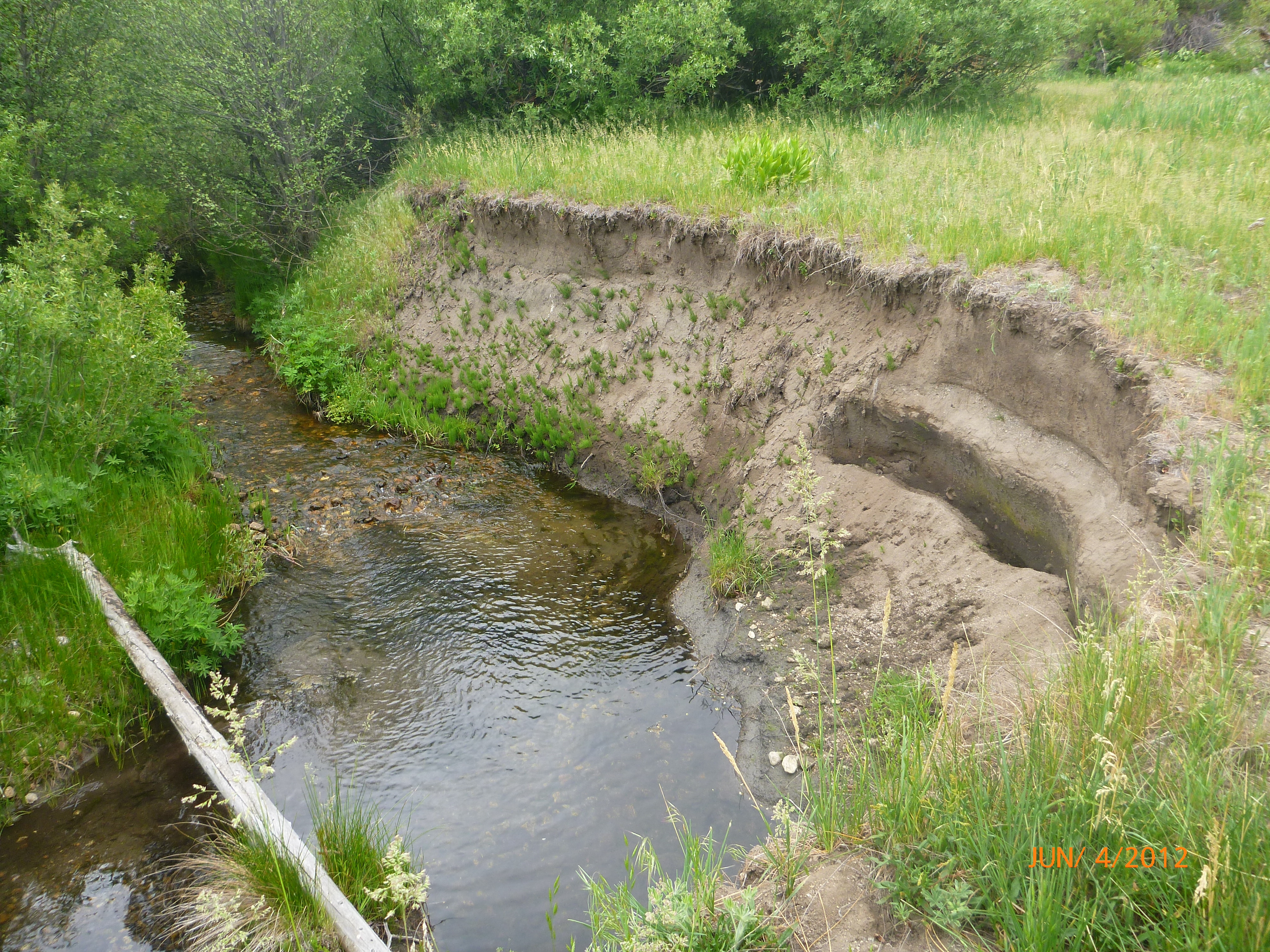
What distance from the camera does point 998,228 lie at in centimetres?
685

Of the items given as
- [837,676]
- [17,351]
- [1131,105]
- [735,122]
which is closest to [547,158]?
[735,122]

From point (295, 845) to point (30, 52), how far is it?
12.8 metres

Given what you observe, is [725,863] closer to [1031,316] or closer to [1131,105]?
[1031,316]

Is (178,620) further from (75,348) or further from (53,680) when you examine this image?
(75,348)

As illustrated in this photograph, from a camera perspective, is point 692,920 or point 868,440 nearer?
point 692,920

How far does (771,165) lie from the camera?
356 inches

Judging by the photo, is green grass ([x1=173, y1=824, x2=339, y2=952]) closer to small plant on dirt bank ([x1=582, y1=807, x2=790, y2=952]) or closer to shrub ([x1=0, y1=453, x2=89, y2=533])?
small plant on dirt bank ([x1=582, y1=807, x2=790, y2=952])

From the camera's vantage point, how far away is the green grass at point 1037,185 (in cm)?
565

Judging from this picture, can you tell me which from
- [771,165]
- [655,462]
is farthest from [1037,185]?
[655,462]

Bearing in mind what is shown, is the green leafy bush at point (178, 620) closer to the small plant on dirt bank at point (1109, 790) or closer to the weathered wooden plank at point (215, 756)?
the weathered wooden plank at point (215, 756)

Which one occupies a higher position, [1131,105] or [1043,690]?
[1131,105]

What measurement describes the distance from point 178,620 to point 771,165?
7.85 meters

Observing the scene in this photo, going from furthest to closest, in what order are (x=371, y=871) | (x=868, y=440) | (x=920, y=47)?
1. (x=920, y=47)
2. (x=868, y=440)
3. (x=371, y=871)

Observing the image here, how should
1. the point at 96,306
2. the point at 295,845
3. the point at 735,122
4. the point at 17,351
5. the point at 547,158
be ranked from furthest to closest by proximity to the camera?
1. the point at 735,122
2. the point at 547,158
3. the point at 96,306
4. the point at 17,351
5. the point at 295,845
